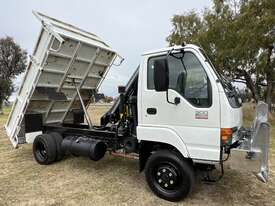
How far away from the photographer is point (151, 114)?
440 cm

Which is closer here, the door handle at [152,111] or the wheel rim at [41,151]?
the door handle at [152,111]

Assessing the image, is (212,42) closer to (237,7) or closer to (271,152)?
(237,7)

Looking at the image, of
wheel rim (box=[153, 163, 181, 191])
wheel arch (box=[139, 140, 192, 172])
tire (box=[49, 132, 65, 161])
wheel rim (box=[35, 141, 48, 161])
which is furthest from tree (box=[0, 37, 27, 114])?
wheel rim (box=[153, 163, 181, 191])

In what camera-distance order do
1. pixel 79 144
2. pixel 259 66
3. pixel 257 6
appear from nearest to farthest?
1. pixel 79 144
2. pixel 257 6
3. pixel 259 66

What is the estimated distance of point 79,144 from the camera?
5562 millimetres

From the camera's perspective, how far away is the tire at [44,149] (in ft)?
19.6

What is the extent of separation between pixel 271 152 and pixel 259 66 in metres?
10.4

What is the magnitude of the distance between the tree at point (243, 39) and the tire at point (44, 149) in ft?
33.5

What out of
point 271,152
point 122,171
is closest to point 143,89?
point 122,171

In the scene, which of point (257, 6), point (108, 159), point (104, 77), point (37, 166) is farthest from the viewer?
point (257, 6)

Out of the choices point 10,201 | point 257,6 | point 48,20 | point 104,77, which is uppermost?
point 257,6

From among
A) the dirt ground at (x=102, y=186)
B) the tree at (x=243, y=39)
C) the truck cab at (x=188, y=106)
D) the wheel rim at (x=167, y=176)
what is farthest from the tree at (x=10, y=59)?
the wheel rim at (x=167, y=176)

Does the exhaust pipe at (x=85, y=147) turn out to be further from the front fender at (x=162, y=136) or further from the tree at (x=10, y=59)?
the tree at (x=10, y=59)

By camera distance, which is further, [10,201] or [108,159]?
[108,159]
